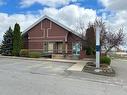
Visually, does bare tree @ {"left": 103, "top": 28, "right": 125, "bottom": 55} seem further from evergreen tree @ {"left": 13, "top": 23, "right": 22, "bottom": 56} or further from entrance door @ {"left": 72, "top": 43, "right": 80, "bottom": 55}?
evergreen tree @ {"left": 13, "top": 23, "right": 22, "bottom": 56}

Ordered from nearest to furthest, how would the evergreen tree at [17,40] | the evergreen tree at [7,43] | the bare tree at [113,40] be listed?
the bare tree at [113,40], the evergreen tree at [17,40], the evergreen tree at [7,43]

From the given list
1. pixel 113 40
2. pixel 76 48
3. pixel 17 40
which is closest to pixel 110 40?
pixel 113 40

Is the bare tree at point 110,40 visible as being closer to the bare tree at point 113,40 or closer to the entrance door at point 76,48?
the bare tree at point 113,40

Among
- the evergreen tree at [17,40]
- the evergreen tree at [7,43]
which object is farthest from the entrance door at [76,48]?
the evergreen tree at [7,43]

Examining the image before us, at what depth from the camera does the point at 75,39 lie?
37406 mm

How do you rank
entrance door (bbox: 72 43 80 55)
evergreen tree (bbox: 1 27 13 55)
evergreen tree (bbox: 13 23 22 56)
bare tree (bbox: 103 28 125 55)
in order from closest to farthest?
bare tree (bbox: 103 28 125 55) < evergreen tree (bbox: 13 23 22 56) < entrance door (bbox: 72 43 80 55) < evergreen tree (bbox: 1 27 13 55)

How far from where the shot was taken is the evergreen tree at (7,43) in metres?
37.5

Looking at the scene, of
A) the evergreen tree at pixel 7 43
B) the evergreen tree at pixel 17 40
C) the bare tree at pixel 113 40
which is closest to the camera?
the bare tree at pixel 113 40

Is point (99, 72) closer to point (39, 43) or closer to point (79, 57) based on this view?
point (79, 57)

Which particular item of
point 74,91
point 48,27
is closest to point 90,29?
point 48,27

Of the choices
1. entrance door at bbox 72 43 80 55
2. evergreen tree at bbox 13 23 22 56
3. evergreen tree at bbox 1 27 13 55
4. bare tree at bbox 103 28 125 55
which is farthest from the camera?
evergreen tree at bbox 1 27 13 55

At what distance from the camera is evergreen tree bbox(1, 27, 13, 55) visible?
3753cm

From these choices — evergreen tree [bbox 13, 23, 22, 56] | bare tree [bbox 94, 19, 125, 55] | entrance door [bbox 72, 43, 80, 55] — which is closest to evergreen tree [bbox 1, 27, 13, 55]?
evergreen tree [bbox 13, 23, 22, 56]

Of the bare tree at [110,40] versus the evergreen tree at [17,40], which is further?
the evergreen tree at [17,40]
